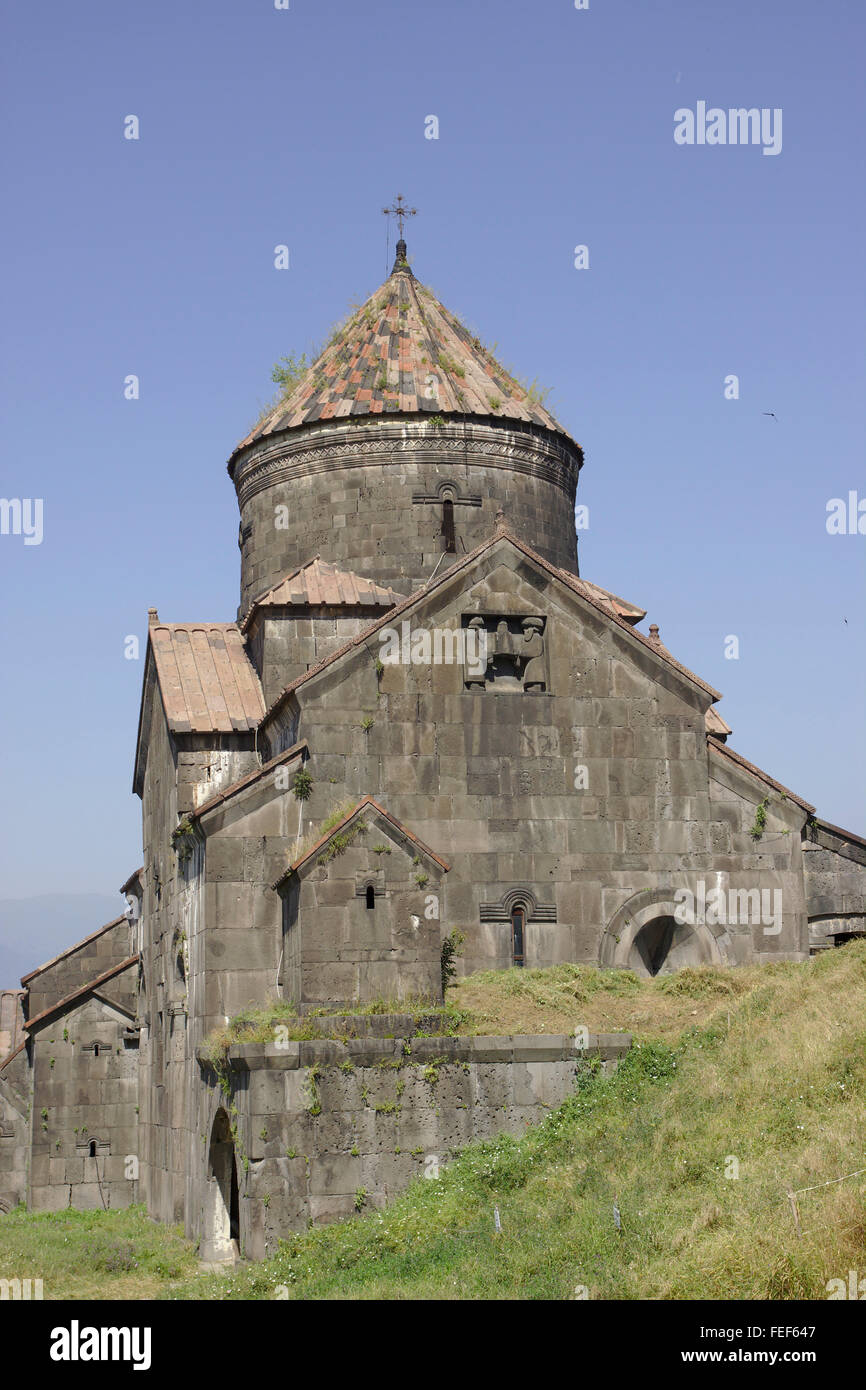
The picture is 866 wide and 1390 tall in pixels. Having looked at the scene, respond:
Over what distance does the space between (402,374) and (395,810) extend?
8.17 metres

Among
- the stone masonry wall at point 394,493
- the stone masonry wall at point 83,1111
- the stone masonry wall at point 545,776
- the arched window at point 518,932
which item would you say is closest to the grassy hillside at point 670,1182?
the arched window at point 518,932

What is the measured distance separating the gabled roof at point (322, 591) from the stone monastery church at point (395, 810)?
4cm

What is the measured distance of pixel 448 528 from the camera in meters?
22.8

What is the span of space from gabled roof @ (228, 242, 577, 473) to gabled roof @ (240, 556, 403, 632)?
8.03 ft

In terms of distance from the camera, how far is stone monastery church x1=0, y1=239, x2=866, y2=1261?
15.8m

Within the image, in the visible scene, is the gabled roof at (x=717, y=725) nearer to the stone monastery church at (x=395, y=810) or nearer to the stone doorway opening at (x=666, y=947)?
the stone monastery church at (x=395, y=810)

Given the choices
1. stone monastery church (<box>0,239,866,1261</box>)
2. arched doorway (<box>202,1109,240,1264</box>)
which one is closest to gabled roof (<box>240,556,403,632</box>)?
stone monastery church (<box>0,239,866,1261</box>)

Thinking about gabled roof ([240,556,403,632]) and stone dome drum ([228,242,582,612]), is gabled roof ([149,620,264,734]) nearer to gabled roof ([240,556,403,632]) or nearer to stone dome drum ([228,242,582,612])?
gabled roof ([240,556,403,632])

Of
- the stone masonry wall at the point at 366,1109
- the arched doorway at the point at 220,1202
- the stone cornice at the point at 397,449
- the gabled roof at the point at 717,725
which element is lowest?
the arched doorway at the point at 220,1202

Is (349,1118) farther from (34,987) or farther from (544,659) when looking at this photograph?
(34,987)

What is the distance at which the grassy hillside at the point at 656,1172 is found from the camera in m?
10.9

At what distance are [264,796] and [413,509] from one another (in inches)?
240
